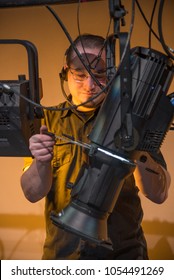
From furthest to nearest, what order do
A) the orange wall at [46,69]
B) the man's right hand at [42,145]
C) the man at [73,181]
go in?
the orange wall at [46,69] < the man at [73,181] < the man's right hand at [42,145]

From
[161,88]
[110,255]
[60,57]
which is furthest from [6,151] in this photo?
[60,57]

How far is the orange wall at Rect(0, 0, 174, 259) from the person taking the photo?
2.40m

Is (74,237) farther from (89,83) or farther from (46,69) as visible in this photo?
(46,69)

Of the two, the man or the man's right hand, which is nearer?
the man's right hand

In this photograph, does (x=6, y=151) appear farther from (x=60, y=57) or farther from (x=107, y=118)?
(x=60, y=57)

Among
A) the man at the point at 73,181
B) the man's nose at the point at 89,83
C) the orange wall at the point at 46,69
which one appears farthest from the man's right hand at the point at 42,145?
the orange wall at the point at 46,69

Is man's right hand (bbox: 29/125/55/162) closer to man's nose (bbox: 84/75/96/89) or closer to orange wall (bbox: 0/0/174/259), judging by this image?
man's nose (bbox: 84/75/96/89)

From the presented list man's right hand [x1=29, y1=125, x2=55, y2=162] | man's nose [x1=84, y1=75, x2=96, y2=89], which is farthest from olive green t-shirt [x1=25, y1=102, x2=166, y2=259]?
man's right hand [x1=29, y1=125, x2=55, y2=162]

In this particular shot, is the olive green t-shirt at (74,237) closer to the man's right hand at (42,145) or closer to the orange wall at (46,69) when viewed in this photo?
the man's right hand at (42,145)

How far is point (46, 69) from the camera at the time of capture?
2.49 meters

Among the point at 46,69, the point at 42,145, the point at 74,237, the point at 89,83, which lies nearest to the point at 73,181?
the point at 74,237

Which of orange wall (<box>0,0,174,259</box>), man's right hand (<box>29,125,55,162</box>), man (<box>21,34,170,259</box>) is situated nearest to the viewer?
man's right hand (<box>29,125,55,162</box>)

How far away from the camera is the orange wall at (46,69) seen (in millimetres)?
2398

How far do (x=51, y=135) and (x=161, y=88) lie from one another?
1.00 feet
